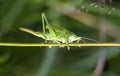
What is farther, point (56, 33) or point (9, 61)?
point (9, 61)

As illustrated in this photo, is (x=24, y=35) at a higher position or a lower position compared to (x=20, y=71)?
higher

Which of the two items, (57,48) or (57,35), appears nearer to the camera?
(57,35)

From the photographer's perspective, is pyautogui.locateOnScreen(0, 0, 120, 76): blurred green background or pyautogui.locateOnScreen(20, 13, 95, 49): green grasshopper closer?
pyautogui.locateOnScreen(20, 13, 95, 49): green grasshopper

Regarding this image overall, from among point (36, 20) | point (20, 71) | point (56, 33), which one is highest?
point (36, 20)

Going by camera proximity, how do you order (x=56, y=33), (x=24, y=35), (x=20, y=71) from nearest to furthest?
(x=56, y=33), (x=20, y=71), (x=24, y=35)

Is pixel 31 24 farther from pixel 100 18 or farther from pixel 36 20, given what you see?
pixel 100 18

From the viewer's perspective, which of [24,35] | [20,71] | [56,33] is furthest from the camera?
[24,35]

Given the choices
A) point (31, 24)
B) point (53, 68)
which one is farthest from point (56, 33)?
point (31, 24)

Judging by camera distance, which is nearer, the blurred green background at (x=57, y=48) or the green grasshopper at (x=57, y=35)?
the green grasshopper at (x=57, y=35)
